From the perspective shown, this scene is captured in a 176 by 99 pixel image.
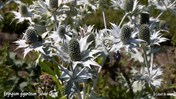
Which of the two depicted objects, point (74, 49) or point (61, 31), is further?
point (61, 31)

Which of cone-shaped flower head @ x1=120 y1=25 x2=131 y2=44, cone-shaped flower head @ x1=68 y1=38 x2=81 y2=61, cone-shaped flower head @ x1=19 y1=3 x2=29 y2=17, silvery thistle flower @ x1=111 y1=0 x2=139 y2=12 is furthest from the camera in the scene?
cone-shaped flower head @ x1=19 y1=3 x2=29 y2=17

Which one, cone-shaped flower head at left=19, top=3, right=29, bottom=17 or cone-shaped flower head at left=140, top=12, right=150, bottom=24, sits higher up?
cone-shaped flower head at left=19, top=3, right=29, bottom=17

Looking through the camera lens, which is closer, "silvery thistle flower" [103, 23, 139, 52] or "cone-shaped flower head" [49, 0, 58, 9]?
"silvery thistle flower" [103, 23, 139, 52]

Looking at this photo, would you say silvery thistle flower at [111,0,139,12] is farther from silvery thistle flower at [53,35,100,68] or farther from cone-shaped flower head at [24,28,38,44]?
cone-shaped flower head at [24,28,38,44]

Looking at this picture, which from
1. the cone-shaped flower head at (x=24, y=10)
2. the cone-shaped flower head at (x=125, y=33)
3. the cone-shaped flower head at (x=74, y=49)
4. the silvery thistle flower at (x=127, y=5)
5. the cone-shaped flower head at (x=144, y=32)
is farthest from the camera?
the cone-shaped flower head at (x=24, y=10)

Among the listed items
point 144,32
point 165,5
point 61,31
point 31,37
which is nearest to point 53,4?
point 61,31

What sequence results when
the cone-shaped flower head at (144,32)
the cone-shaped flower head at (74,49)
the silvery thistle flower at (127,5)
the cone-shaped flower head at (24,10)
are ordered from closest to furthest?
the cone-shaped flower head at (74,49)
the cone-shaped flower head at (144,32)
the silvery thistle flower at (127,5)
the cone-shaped flower head at (24,10)

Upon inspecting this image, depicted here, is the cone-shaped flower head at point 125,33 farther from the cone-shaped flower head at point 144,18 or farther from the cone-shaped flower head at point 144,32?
the cone-shaped flower head at point 144,18

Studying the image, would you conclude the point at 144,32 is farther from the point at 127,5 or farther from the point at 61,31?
the point at 61,31

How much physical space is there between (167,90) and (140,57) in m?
0.91

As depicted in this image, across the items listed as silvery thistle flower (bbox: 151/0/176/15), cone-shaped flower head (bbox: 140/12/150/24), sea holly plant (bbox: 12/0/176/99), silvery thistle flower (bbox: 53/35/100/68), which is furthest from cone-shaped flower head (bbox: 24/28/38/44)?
silvery thistle flower (bbox: 151/0/176/15)

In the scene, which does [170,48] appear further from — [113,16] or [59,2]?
[59,2]

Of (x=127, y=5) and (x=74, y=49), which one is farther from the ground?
(x=127, y=5)

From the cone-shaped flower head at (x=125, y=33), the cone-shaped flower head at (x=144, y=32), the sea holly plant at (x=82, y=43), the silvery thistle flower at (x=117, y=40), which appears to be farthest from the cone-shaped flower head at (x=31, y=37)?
the cone-shaped flower head at (x=144, y=32)
